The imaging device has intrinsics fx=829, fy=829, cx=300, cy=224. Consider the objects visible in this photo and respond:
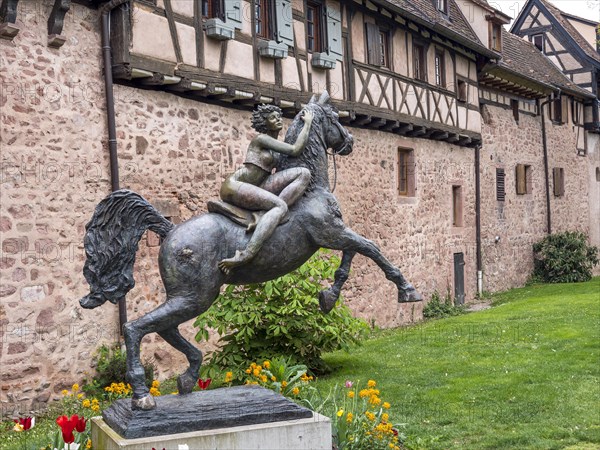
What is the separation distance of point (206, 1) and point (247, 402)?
812 cm

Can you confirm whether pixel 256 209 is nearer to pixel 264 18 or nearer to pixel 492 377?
pixel 492 377

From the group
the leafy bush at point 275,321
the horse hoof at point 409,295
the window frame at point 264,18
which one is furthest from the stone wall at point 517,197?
the horse hoof at point 409,295

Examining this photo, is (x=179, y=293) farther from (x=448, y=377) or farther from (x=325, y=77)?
(x=325, y=77)

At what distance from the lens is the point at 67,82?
10070mm

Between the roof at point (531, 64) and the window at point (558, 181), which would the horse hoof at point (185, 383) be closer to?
the roof at point (531, 64)

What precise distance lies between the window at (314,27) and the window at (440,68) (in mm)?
5452

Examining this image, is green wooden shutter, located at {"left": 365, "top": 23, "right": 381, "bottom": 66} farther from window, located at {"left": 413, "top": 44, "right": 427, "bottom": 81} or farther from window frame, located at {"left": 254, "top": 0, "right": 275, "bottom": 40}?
window frame, located at {"left": 254, "top": 0, "right": 275, "bottom": 40}

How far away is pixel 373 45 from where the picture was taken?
16234 millimetres

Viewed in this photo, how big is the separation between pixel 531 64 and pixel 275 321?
68.9ft

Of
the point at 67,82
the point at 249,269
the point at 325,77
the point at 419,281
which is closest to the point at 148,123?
the point at 67,82

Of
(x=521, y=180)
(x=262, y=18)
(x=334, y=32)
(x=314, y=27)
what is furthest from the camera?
(x=521, y=180)

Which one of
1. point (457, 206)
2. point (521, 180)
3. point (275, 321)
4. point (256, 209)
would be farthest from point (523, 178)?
point (256, 209)

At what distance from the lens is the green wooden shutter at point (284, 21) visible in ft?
43.2

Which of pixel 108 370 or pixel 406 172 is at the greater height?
pixel 406 172
